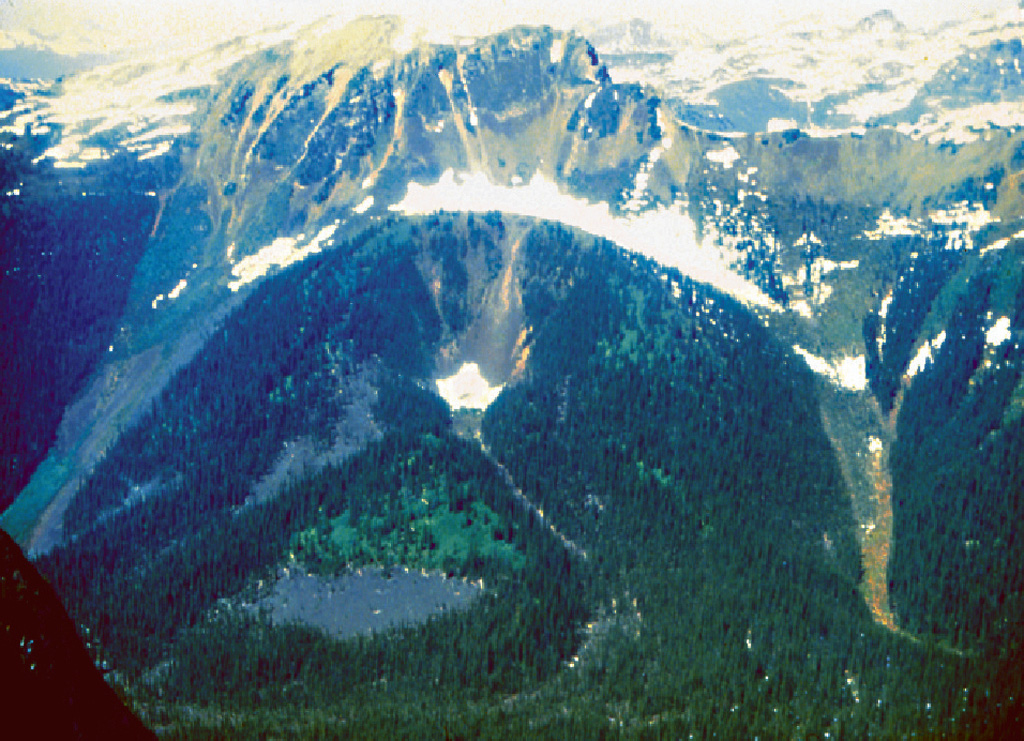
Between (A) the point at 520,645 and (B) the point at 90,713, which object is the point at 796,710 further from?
(B) the point at 90,713

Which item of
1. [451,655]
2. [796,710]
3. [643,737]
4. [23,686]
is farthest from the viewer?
[451,655]

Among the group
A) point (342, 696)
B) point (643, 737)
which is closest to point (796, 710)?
point (643, 737)

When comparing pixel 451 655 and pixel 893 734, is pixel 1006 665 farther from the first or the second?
pixel 451 655

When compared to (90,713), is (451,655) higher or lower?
lower

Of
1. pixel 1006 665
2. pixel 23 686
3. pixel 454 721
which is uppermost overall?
pixel 23 686

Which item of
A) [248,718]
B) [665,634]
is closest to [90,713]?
[248,718]

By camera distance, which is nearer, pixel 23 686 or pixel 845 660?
pixel 23 686

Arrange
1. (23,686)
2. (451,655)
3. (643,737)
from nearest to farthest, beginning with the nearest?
(23,686) < (643,737) < (451,655)

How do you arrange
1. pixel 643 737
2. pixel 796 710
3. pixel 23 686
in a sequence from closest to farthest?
pixel 23 686 → pixel 643 737 → pixel 796 710

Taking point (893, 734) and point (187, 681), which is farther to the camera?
point (187, 681)
